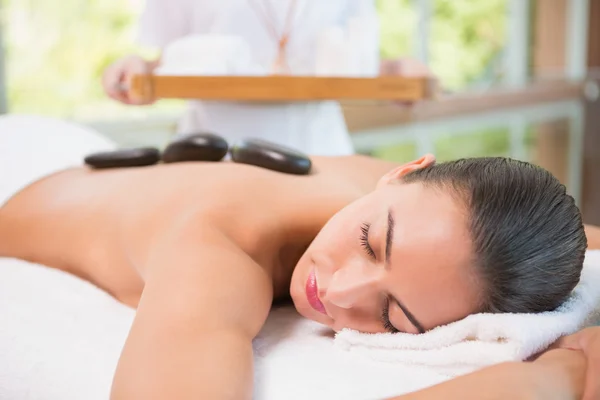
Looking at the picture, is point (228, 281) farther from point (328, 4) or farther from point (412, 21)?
point (412, 21)

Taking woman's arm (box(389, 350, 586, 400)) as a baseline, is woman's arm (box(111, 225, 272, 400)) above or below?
above

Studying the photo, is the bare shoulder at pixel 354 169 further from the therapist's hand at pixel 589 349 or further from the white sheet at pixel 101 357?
the therapist's hand at pixel 589 349

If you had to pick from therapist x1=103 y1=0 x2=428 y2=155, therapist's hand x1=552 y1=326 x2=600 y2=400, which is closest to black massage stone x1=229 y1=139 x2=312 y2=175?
therapist's hand x1=552 y1=326 x2=600 y2=400

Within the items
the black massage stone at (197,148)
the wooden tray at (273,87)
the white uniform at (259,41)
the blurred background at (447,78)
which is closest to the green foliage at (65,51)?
the blurred background at (447,78)

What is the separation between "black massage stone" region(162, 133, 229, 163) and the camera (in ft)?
4.42

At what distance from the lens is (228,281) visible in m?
0.93

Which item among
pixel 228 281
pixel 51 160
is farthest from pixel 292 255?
pixel 51 160

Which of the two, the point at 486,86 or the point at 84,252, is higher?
the point at 84,252

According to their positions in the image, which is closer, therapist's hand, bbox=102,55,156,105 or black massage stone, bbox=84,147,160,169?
black massage stone, bbox=84,147,160,169

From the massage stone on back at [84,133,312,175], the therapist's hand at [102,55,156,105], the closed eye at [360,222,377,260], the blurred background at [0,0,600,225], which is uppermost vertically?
the therapist's hand at [102,55,156,105]

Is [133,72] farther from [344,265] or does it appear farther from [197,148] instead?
[344,265]

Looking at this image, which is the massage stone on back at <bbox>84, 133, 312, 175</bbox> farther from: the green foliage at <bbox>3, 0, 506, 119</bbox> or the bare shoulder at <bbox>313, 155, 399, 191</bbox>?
the green foliage at <bbox>3, 0, 506, 119</bbox>

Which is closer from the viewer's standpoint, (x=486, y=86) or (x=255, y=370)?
(x=255, y=370)

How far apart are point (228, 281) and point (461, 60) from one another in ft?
18.5
